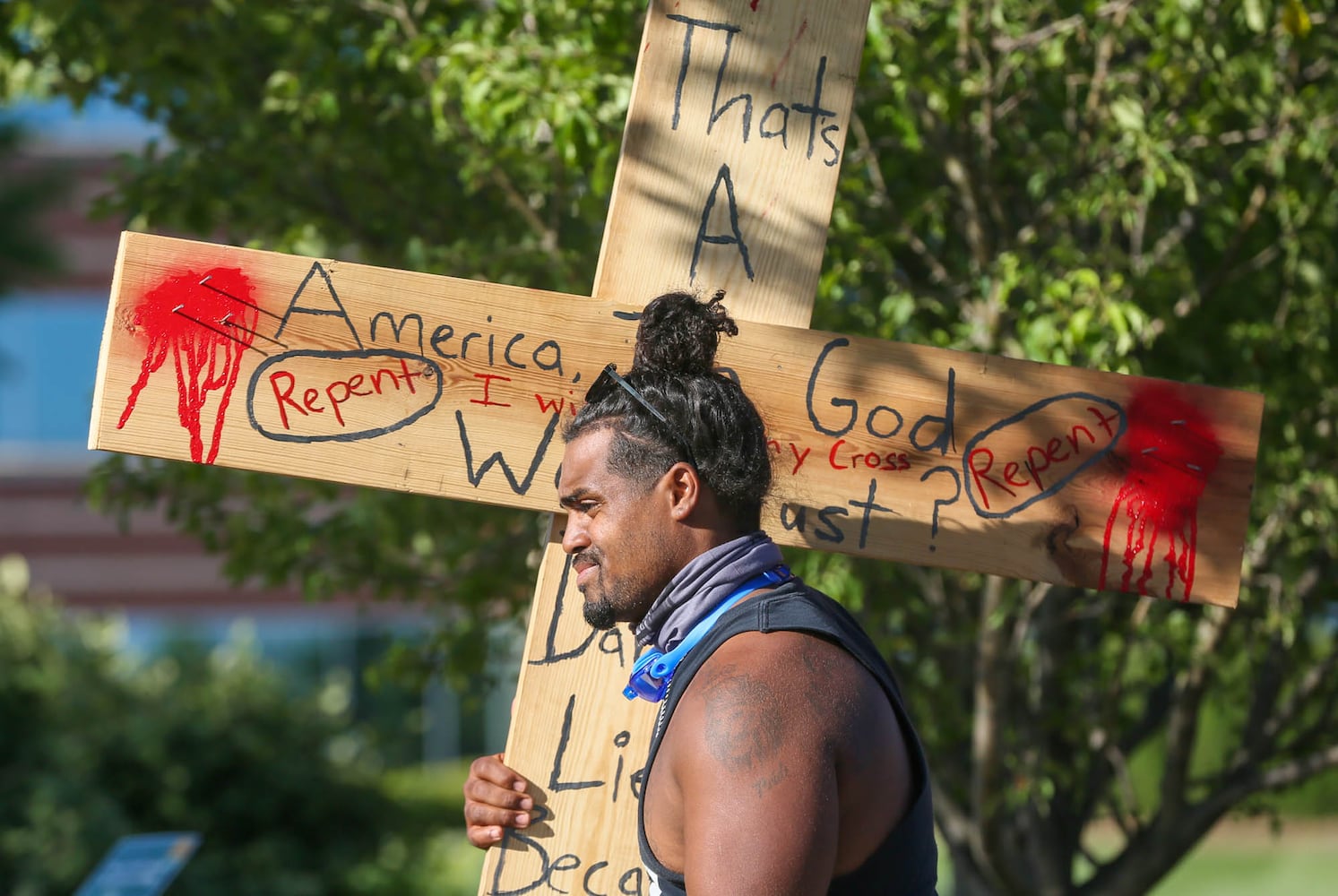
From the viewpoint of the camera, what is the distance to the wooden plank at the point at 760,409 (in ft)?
7.19

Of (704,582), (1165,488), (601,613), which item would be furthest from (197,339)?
(1165,488)

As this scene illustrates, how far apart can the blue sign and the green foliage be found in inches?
157

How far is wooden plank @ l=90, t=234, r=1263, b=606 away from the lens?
2.19 m

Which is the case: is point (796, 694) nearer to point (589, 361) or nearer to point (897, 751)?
point (897, 751)

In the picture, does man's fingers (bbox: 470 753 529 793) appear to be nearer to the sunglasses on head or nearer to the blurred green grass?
the sunglasses on head

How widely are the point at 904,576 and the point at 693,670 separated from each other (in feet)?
10.4

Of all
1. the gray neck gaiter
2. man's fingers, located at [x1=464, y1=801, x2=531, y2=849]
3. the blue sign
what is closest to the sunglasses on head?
the gray neck gaiter

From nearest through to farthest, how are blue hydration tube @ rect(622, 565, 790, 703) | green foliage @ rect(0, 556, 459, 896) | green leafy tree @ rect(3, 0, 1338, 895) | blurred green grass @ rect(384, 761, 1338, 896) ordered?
blue hydration tube @ rect(622, 565, 790, 703) → green leafy tree @ rect(3, 0, 1338, 895) → green foliage @ rect(0, 556, 459, 896) → blurred green grass @ rect(384, 761, 1338, 896)

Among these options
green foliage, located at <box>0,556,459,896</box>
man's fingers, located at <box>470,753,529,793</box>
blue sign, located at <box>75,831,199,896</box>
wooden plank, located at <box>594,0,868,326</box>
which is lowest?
green foliage, located at <box>0,556,459,896</box>

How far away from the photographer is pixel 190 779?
7758 mm

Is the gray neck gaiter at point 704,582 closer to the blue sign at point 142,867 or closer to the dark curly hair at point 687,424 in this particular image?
the dark curly hair at point 687,424

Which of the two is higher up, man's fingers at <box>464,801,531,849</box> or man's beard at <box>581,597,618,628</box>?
man's beard at <box>581,597,618,628</box>

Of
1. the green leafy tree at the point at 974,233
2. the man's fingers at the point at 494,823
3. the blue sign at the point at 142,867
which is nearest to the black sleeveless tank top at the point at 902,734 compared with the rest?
the man's fingers at the point at 494,823

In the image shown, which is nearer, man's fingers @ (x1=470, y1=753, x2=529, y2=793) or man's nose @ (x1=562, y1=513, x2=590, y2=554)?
man's nose @ (x1=562, y1=513, x2=590, y2=554)
